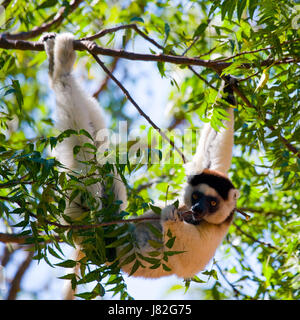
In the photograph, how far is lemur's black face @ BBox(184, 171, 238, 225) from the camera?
4.38 metres

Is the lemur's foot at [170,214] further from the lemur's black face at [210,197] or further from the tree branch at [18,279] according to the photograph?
the tree branch at [18,279]

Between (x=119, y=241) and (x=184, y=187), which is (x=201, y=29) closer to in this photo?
(x=184, y=187)

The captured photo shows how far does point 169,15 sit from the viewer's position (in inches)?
228

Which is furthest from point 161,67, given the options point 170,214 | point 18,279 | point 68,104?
point 18,279

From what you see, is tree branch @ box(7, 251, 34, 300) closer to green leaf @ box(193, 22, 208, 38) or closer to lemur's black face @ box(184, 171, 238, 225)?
lemur's black face @ box(184, 171, 238, 225)

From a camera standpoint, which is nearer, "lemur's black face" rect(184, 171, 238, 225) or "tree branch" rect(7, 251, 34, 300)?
"lemur's black face" rect(184, 171, 238, 225)

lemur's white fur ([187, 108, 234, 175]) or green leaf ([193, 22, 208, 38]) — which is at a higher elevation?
green leaf ([193, 22, 208, 38])

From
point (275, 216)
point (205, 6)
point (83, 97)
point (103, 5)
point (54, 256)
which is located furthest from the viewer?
point (103, 5)

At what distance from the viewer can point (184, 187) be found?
4.70 meters

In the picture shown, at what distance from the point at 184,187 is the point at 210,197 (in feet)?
1.17

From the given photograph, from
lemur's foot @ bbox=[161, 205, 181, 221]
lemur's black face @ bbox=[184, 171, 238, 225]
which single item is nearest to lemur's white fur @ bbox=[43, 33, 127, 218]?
lemur's foot @ bbox=[161, 205, 181, 221]
